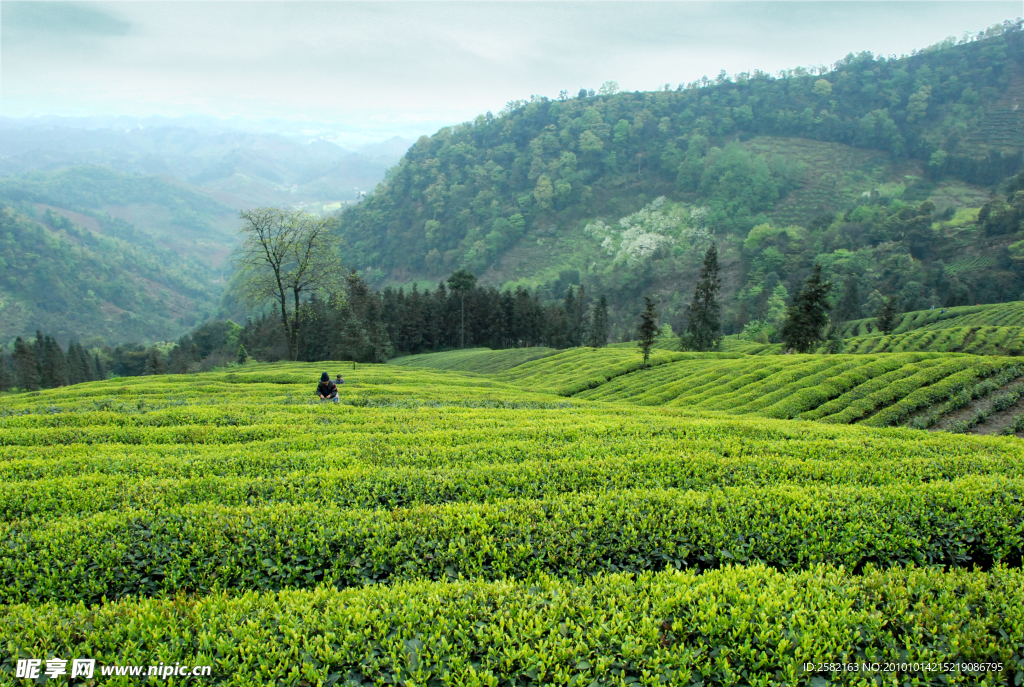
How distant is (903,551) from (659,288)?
141 m

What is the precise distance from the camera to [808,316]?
148ft

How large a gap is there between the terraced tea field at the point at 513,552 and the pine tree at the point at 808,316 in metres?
36.4

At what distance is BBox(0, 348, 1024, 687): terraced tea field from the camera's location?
4.68m

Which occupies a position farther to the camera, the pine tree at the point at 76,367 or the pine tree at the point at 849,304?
the pine tree at the point at 849,304

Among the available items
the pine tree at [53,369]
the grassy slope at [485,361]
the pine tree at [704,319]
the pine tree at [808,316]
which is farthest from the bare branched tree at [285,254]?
the pine tree at [53,369]

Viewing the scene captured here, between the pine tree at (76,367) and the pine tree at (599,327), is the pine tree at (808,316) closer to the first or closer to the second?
the pine tree at (599,327)

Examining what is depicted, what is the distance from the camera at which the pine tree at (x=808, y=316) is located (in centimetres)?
4469

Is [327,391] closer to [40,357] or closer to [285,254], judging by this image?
[285,254]

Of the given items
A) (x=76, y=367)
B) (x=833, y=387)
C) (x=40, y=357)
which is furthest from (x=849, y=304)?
(x=40, y=357)

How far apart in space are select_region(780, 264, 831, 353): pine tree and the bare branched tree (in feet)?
145

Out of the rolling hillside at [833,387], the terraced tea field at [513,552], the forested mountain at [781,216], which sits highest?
the forested mountain at [781,216]

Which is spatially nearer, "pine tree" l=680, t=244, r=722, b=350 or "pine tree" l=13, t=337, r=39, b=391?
"pine tree" l=680, t=244, r=722, b=350

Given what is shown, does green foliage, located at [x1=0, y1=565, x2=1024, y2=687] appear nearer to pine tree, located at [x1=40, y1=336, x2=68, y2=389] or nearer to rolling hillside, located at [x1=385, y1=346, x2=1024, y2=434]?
rolling hillside, located at [x1=385, y1=346, x2=1024, y2=434]

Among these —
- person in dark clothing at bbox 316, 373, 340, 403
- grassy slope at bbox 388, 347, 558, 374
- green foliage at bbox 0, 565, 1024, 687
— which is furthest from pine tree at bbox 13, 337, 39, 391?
green foliage at bbox 0, 565, 1024, 687
